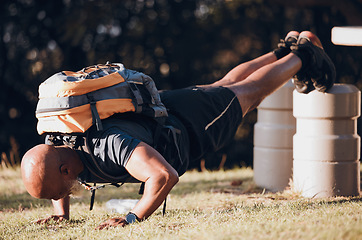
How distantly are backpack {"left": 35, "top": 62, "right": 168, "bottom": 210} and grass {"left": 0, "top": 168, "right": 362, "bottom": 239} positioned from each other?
47cm

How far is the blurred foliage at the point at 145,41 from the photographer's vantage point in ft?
32.3

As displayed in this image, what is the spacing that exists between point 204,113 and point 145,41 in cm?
627

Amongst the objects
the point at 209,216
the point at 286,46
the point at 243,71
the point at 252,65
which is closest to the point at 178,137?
the point at 209,216

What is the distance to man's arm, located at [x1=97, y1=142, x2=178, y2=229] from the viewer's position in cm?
327

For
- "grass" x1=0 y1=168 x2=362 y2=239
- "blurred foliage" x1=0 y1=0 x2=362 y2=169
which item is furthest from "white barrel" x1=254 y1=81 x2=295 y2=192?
"blurred foliage" x1=0 y1=0 x2=362 y2=169

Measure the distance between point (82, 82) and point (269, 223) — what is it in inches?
61.1

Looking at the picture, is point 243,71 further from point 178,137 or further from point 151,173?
point 151,173

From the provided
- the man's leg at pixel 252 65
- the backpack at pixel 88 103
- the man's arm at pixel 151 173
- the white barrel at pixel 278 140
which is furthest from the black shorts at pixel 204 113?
Answer: the man's arm at pixel 151 173

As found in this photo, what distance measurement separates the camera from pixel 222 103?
14.7 feet

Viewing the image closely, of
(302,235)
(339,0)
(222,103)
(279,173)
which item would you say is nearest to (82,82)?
(222,103)

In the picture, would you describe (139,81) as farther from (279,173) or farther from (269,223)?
(279,173)

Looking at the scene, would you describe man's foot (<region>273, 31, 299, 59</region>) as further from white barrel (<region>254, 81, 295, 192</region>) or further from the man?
white barrel (<region>254, 81, 295, 192</region>)

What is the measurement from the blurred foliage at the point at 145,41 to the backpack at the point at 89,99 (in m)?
6.07

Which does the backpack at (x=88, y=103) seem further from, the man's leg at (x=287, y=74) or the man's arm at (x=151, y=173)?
the man's leg at (x=287, y=74)
